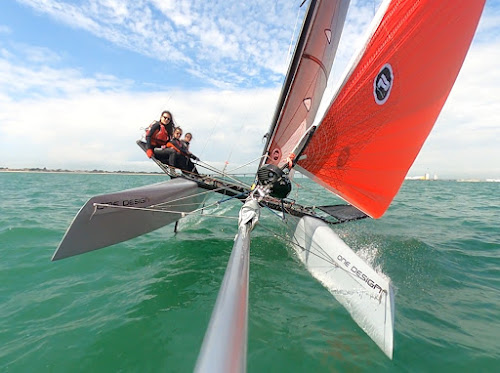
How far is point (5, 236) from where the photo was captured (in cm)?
558

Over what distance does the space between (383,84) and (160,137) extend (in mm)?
4489

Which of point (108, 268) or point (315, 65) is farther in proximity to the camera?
point (315, 65)

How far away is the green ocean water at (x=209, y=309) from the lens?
8.05 feet

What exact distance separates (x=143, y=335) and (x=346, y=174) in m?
3.57

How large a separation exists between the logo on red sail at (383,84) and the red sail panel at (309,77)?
5.97 feet

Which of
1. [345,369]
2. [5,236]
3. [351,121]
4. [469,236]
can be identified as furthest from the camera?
[469,236]

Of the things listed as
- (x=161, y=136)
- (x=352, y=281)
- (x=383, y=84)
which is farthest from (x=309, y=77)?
(x=352, y=281)

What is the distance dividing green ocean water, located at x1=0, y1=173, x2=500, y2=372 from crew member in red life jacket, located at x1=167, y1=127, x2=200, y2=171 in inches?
69.6

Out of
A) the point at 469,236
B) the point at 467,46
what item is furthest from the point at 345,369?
the point at 469,236

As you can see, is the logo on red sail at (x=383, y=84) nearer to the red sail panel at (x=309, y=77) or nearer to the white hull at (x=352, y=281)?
the red sail panel at (x=309, y=77)

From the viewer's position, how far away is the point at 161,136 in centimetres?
614

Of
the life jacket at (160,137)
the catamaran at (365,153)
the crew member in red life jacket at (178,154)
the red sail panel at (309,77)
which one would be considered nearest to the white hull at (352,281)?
the catamaran at (365,153)

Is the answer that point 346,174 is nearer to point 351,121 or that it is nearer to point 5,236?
point 351,121

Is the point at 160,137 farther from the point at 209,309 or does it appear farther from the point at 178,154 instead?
the point at 209,309
